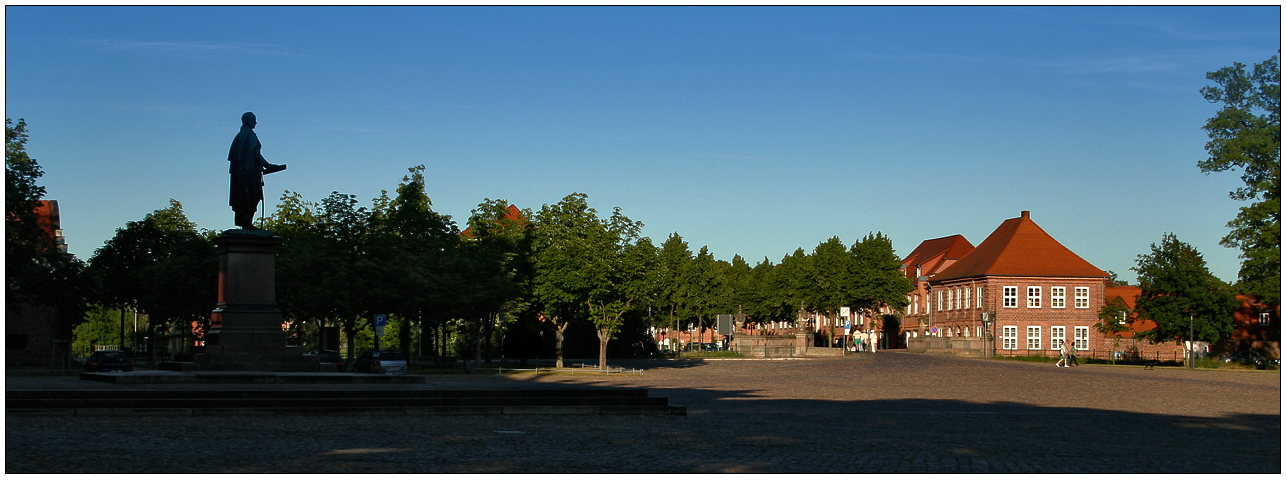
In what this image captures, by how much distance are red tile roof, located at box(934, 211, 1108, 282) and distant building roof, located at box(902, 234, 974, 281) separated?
1169 centimetres

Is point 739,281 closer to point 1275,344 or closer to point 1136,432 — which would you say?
point 1275,344

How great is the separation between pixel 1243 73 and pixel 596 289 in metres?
28.8

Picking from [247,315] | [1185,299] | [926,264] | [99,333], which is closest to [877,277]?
[926,264]

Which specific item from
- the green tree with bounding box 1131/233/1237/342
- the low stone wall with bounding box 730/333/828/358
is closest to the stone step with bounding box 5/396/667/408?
the green tree with bounding box 1131/233/1237/342

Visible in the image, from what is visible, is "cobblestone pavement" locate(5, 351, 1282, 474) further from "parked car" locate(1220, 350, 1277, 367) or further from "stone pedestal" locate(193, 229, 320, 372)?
"parked car" locate(1220, 350, 1277, 367)

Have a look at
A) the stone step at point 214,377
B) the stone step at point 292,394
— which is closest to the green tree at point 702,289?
the stone step at point 214,377

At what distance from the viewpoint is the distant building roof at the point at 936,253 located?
12040cm

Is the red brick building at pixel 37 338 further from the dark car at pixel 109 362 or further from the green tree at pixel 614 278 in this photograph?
the green tree at pixel 614 278

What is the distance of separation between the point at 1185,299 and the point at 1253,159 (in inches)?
351

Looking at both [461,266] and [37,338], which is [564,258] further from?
[37,338]

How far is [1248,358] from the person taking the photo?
6475cm

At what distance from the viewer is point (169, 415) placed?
18.4 m

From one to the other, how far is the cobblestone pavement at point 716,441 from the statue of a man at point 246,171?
11.1m
